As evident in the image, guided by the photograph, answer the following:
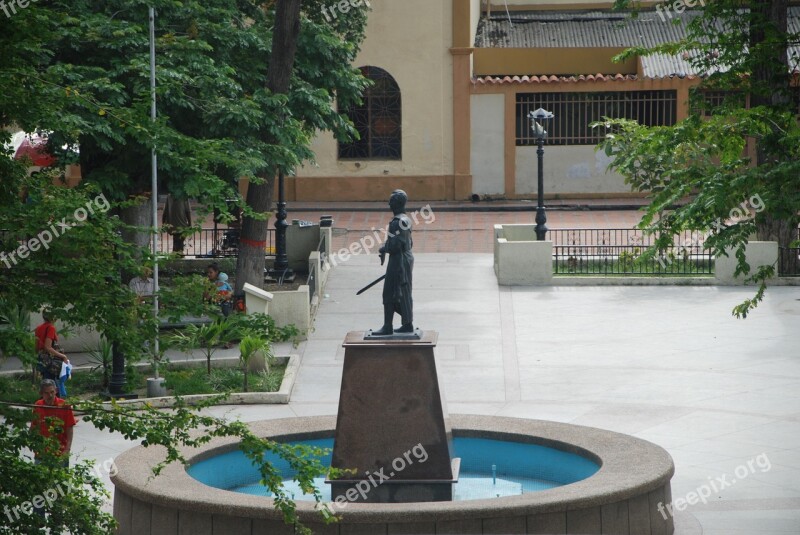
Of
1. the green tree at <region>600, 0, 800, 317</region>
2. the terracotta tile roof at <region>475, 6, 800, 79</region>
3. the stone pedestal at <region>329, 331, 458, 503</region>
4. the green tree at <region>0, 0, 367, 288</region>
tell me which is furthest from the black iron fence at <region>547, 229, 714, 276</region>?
the stone pedestal at <region>329, 331, 458, 503</region>

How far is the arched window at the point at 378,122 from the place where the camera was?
122 feet

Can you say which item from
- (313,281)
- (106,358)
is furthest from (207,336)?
(313,281)

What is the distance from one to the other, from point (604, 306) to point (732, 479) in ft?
32.6

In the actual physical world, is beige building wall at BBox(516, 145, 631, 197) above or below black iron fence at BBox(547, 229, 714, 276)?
above

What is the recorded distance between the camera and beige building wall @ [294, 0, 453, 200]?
3673 centimetres

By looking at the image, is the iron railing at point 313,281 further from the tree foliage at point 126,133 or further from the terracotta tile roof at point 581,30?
the terracotta tile roof at point 581,30

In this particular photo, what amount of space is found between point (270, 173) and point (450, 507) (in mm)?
11470

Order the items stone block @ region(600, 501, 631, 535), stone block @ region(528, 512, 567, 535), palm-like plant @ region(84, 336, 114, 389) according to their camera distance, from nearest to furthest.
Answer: stone block @ region(528, 512, 567, 535) < stone block @ region(600, 501, 631, 535) < palm-like plant @ region(84, 336, 114, 389)

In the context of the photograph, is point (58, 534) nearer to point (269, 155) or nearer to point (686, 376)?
point (686, 376)

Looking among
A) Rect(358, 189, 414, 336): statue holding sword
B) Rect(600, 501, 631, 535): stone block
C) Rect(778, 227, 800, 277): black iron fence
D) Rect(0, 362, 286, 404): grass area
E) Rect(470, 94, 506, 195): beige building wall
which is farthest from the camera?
Rect(470, 94, 506, 195): beige building wall

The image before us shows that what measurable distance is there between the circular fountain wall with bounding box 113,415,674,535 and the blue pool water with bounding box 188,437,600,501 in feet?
0.41

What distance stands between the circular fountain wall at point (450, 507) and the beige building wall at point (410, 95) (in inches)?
1003

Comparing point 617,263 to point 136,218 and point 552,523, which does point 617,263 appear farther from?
point 552,523

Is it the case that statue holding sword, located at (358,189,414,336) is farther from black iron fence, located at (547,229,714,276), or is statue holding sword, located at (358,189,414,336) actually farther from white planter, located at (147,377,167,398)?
black iron fence, located at (547,229,714,276)
